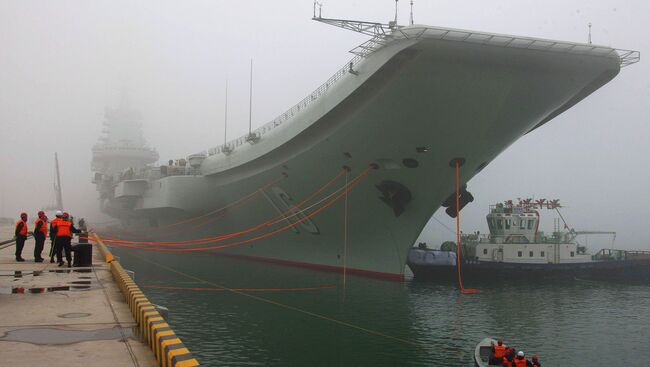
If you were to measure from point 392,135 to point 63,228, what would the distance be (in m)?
9.39

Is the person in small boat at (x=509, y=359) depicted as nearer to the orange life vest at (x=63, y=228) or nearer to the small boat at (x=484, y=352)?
the small boat at (x=484, y=352)

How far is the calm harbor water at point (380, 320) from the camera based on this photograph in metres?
10.2

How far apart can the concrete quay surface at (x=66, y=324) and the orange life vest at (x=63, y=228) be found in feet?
3.99

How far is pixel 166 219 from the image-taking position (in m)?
31.4

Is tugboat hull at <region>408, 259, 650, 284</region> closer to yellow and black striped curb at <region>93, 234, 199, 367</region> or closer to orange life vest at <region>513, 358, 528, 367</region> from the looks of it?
orange life vest at <region>513, 358, 528, 367</region>

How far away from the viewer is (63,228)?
1100 centimetres

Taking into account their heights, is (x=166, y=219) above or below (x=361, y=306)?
above

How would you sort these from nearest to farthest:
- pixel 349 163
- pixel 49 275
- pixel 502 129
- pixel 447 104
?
pixel 49 275 < pixel 447 104 < pixel 502 129 < pixel 349 163

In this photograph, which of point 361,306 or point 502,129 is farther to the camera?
point 502,129

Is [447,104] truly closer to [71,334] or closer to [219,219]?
[71,334]

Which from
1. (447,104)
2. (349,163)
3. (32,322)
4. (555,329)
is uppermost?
(447,104)

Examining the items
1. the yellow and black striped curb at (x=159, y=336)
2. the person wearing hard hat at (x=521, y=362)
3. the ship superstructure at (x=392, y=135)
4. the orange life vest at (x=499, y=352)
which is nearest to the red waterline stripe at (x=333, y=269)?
the ship superstructure at (x=392, y=135)

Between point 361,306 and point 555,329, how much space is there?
202 inches

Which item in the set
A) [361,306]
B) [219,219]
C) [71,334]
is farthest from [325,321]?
[219,219]
